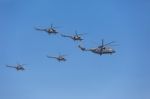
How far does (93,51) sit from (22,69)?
51457 mm

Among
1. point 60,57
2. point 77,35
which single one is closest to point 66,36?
point 77,35

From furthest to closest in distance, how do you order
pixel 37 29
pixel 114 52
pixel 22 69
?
pixel 22 69
pixel 37 29
pixel 114 52

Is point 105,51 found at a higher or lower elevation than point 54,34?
lower

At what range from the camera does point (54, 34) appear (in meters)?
157

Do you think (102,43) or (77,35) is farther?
(77,35)

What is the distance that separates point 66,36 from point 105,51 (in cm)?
2586

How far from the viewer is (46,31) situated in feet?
522

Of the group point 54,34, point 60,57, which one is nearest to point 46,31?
point 54,34

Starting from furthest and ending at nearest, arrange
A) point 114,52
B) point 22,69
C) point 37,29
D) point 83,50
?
1. point 22,69
2. point 37,29
3. point 83,50
4. point 114,52

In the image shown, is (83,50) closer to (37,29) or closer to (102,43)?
(102,43)

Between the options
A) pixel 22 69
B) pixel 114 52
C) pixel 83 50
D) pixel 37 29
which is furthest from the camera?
pixel 22 69

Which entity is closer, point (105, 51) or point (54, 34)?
point (105, 51)

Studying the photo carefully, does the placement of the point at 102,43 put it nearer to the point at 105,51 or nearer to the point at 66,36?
the point at 105,51

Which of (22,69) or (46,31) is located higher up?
(46,31)
